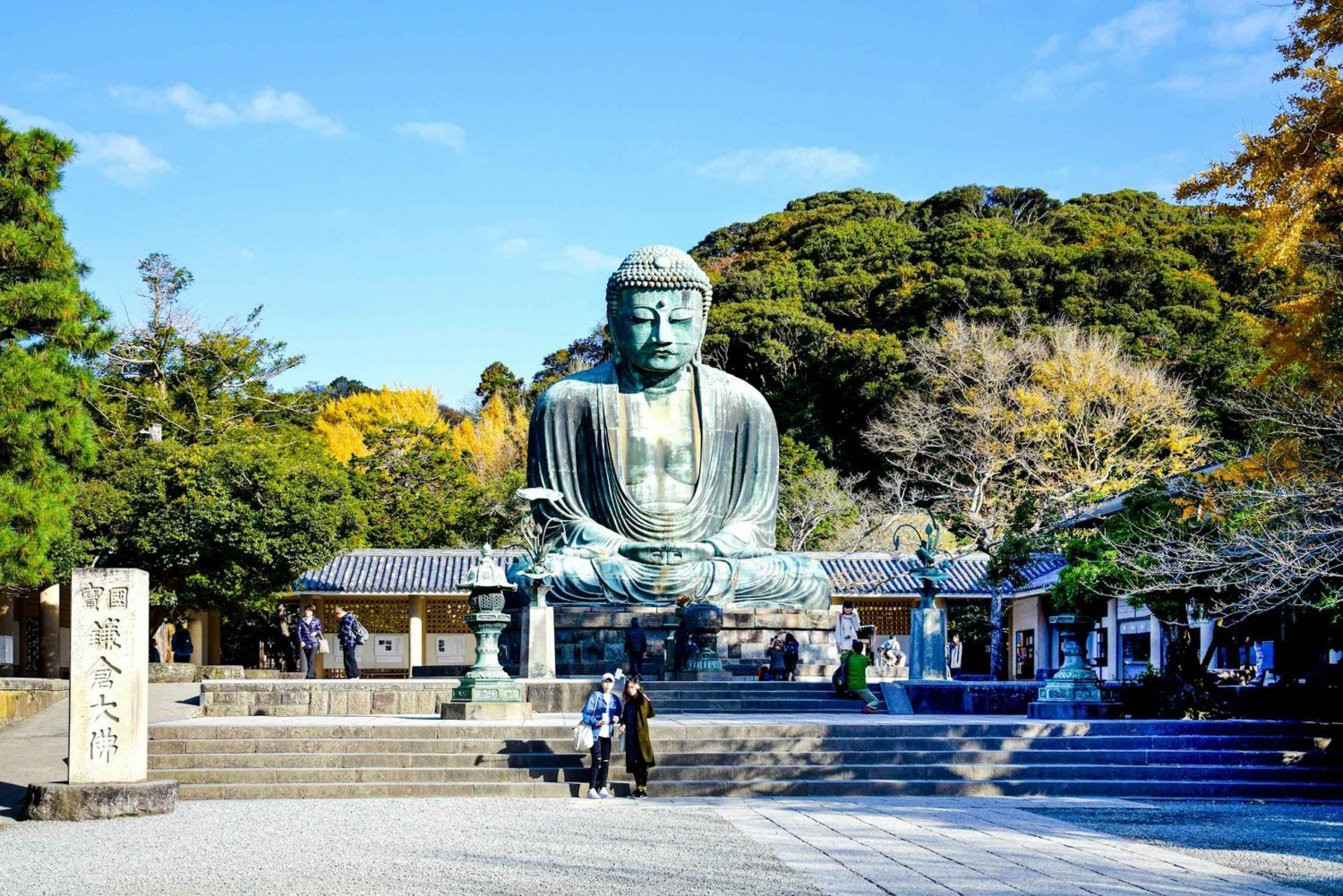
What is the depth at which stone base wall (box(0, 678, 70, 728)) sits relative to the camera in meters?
18.4

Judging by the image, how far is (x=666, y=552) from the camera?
2255cm

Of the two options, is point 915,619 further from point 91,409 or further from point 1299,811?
point 91,409

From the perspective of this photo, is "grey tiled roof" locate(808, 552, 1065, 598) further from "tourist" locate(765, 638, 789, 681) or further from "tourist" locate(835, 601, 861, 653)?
"tourist" locate(765, 638, 789, 681)

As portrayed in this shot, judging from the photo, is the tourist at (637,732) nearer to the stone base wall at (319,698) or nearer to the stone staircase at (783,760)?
the stone staircase at (783,760)

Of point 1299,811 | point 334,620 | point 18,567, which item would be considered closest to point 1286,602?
point 1299,811

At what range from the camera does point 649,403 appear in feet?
78.8

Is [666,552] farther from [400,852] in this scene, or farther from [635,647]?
[400,852]

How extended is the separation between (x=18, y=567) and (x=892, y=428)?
25.6 meters

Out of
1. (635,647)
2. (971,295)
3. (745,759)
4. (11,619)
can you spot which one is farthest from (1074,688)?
(971,295)

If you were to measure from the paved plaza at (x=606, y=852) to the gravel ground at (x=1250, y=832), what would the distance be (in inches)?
7.2

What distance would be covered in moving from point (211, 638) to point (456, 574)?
19.8 ft

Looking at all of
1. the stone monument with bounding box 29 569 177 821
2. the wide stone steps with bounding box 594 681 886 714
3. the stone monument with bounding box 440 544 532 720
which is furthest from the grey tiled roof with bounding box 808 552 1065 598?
the stone monument with bounding box 29 569 177 821

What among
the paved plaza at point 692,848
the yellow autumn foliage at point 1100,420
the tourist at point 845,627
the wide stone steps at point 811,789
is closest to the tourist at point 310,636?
the tourist at point 845,627

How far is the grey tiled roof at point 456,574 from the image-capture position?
1318 inches
